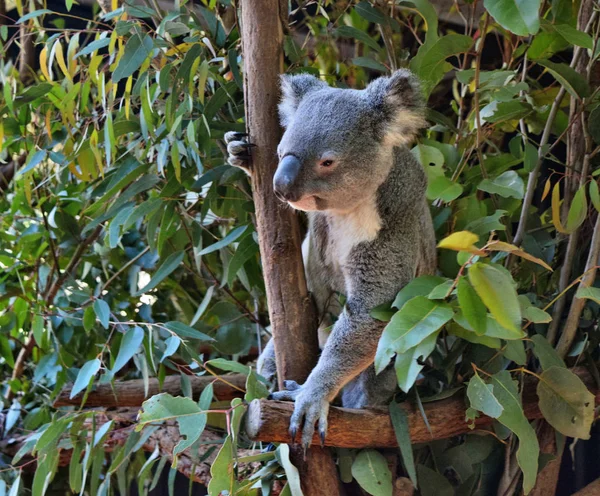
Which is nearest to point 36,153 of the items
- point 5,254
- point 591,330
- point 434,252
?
point 5,254

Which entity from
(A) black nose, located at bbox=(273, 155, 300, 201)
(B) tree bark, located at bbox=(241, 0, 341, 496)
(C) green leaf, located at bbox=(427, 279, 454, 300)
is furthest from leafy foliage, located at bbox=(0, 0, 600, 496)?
(A) black nose, located at bbox=(273, 155, 300, 201)

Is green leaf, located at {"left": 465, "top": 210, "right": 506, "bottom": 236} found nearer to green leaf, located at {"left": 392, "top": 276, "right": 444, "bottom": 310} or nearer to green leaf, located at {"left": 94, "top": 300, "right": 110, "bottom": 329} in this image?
green leaf, located at {"left": 392, "top": 276, "right": 444, "bottom": 310}

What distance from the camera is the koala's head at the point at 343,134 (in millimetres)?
1815

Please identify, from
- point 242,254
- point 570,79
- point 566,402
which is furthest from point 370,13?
point 566,402

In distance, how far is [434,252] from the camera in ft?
7.20

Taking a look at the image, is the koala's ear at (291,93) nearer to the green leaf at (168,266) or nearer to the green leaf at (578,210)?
the green leaf at (168,266)

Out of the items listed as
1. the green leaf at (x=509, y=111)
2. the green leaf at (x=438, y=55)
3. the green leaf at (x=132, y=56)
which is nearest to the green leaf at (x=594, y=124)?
the green leaf at (x=509, y=111)

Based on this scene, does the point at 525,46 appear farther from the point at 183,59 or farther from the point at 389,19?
the point at 183,59

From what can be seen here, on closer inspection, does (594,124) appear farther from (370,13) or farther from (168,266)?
(168,266)

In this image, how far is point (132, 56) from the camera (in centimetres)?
197

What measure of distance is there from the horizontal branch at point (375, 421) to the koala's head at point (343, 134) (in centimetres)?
53

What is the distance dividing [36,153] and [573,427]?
1.90 meters

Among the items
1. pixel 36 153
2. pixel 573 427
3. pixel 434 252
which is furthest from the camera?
pixel 36 153

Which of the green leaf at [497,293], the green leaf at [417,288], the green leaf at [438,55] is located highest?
the green leaf at [438,55]
